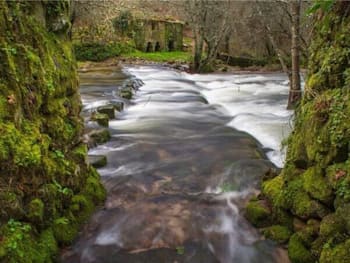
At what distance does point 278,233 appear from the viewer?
4789mm

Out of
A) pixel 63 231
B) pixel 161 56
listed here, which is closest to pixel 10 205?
pixel 63 231

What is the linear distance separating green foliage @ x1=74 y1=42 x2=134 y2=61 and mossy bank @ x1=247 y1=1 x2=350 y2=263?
22.8 meters

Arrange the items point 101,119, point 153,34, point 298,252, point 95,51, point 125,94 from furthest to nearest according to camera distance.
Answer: point 153,34 → point 95,51 → point 125,94 → point 101,119 → point 298,252

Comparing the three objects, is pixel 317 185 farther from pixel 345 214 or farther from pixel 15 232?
pixel 15 232

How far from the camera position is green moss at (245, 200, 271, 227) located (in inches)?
201

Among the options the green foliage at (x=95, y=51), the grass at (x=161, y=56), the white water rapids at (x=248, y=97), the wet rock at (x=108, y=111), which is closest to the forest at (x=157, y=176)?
the white water rapids at (x=248, y=97)

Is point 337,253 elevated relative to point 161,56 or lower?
lower

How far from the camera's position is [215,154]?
768 cm

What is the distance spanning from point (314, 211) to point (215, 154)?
11.0ft

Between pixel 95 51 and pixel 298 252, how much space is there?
81.1ft

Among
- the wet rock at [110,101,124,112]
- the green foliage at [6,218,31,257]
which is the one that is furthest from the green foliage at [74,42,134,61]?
the green foliage at [6,218,31,257]

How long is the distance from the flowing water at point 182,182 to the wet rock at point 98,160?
0.13 m

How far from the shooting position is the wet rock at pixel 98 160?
22.8ft

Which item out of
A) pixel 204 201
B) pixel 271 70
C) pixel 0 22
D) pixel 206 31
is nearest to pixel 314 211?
pixel 204 201
